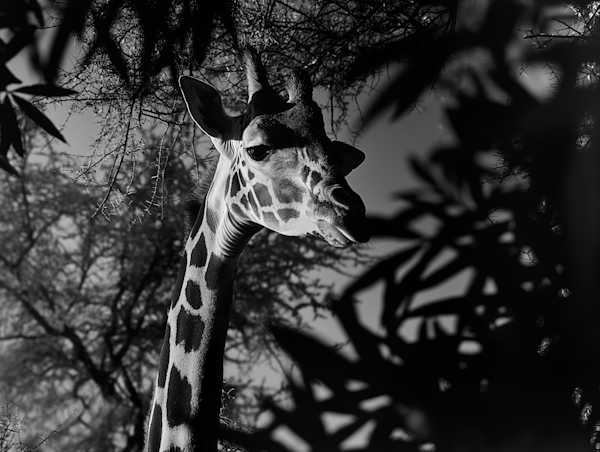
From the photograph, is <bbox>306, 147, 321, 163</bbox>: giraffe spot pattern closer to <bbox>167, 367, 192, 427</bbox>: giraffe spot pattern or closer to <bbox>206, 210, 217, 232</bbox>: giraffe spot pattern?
<bbox>206, 210, 217, 232</bbox>: giraffe spot pattern

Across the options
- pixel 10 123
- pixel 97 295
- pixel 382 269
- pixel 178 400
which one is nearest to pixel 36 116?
pixel 10 123

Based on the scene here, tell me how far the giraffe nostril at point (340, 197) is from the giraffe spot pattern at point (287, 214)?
96mm

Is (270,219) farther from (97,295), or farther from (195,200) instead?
(97,295)

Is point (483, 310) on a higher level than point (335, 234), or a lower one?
lower

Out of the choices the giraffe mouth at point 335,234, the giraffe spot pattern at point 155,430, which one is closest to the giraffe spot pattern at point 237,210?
the giraffe mouth at point 335,234

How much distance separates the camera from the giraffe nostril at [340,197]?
0.83 meters

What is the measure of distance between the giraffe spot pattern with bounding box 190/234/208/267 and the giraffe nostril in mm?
370

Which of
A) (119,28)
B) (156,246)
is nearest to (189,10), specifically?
(119,28)

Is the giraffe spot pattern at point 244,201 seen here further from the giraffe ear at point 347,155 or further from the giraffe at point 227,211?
the giraffe ear at point 347,155

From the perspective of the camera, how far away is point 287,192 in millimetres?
965

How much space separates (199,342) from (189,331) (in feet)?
0.10

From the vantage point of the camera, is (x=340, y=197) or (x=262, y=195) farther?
(x=262, y=195)

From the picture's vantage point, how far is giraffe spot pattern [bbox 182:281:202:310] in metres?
1.12

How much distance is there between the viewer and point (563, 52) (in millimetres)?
376
